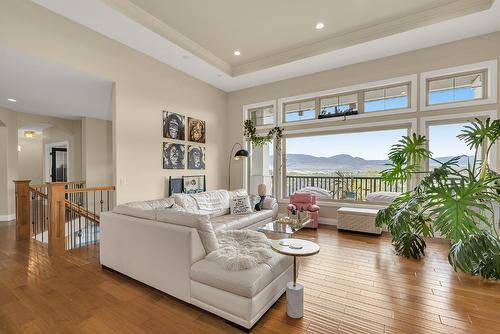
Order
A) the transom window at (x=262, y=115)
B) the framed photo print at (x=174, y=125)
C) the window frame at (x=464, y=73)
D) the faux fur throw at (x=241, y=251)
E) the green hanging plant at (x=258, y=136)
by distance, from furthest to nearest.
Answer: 1. the transom window at (x=262, y=115)
2. the green hanging plant at (x=258, y=136)
3. the framed photo print at (x=174, y=125)
4. the window frame at (x=464, y=73)
5. the faux fur throw at (x=241, y=251)

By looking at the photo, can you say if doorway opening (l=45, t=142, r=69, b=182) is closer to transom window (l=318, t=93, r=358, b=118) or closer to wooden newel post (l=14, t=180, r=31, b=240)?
wooden newel post (l=14, t=180, r=31, b=240)

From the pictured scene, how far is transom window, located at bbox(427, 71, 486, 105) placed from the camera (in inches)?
161

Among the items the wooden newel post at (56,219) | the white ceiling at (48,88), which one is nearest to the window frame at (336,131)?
the white ceiling at (48,88)

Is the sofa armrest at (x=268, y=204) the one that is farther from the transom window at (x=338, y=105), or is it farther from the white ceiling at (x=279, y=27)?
the white ceiling at (x=279, y=27)

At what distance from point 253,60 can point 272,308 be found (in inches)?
185

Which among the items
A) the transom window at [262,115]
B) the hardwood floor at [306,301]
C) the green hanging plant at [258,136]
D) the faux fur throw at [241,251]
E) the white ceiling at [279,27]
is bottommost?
the hardwood floor at [306,301]

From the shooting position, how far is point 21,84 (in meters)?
4.11

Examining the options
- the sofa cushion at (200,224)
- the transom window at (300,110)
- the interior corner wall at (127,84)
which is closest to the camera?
the sofa cushion at (200,224)

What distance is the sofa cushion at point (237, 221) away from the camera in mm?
3693

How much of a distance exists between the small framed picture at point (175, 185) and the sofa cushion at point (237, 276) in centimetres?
295

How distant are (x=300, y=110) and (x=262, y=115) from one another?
1.04 metres

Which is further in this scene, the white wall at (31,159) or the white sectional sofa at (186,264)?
the white wall at (31,159)

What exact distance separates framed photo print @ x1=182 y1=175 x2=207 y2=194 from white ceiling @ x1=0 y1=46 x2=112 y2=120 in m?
2.31

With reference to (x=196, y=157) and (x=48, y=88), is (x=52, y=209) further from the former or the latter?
(x=196, y=157)
